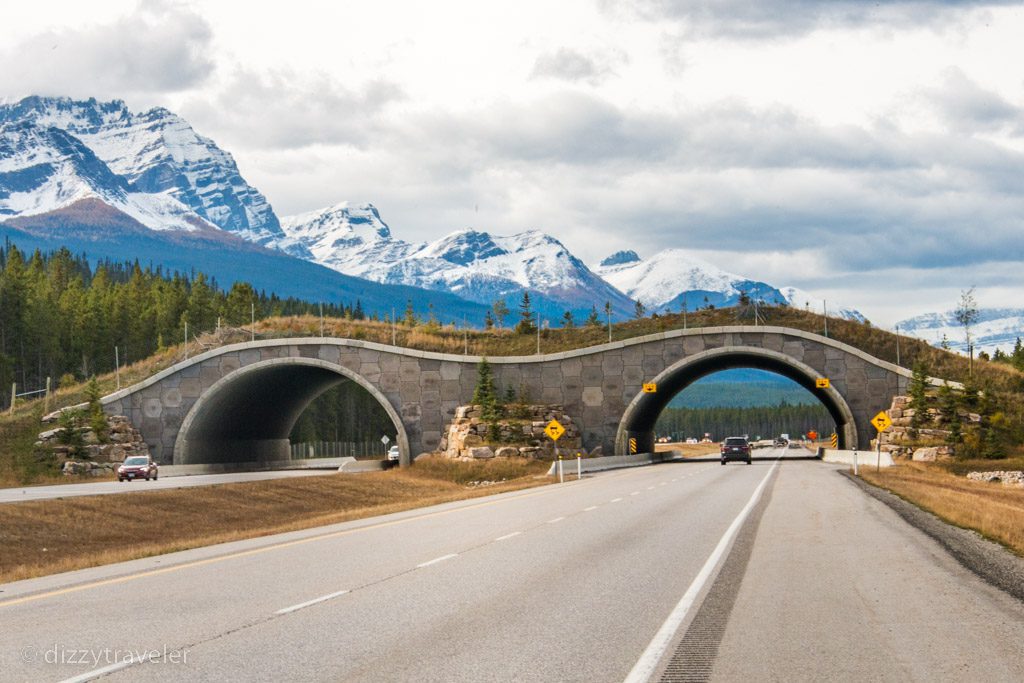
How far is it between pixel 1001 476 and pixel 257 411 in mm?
50097

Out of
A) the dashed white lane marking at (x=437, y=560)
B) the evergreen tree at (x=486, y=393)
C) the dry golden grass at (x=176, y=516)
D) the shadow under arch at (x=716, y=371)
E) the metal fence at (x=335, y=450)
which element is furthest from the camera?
the metal fence at (x=335, y=450)

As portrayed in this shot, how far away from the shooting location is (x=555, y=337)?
242 feet

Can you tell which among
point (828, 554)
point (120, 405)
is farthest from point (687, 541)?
point (120, 405)

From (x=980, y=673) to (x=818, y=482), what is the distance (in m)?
32.6

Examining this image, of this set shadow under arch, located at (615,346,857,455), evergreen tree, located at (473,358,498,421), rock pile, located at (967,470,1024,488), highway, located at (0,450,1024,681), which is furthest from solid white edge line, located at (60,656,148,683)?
shadow under arch, located at (615,346,857,455)

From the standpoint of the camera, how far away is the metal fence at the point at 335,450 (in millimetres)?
123000

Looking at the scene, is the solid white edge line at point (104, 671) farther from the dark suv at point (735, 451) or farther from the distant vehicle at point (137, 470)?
the dark suv at point (735, 451)

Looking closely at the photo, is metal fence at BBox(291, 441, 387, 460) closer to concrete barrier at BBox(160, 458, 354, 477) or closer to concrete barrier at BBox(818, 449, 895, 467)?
concrete barrier at BBox(160, 458, 354, 477)

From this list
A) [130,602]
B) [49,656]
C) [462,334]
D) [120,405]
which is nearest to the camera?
[49,656]

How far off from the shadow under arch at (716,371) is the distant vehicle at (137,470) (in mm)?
28065

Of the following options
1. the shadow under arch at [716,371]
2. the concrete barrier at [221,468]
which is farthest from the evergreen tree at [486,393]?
the concrete barrier at [221,468]

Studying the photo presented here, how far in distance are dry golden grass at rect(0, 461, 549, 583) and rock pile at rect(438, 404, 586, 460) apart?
923 centimetres

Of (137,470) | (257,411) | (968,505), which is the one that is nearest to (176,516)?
(137,470)

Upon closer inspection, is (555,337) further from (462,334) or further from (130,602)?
(130,602)
